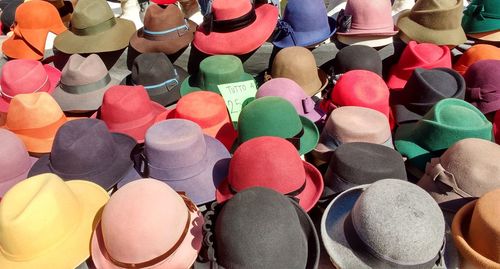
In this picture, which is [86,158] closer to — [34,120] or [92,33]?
[34,120]

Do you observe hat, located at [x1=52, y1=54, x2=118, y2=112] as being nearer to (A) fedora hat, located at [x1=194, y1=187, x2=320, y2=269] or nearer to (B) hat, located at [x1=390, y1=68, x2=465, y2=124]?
(A) fedora hat, located at [x1=194, y1=187, x2=320, y2=269]

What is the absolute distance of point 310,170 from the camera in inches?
97.1

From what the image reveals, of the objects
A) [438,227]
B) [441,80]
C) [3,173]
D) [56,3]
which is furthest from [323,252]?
[56,3]

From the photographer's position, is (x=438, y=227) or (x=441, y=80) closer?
(x=438, y=227)

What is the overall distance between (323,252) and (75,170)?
177 cm

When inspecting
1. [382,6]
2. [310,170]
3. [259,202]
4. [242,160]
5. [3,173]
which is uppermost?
[382,6]

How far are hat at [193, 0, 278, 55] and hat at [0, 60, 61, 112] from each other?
4.82 feet

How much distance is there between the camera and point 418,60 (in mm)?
3219

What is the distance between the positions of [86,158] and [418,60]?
2.77 metres

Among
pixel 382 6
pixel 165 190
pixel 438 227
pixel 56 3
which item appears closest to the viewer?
pixel 438 227

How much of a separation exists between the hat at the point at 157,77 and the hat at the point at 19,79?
2.72ft

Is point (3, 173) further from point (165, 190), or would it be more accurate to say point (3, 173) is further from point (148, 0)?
point (148, 0)

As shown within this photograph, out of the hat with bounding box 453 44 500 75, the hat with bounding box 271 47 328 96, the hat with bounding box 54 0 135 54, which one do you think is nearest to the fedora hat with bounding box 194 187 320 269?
the hat with bounding box 271 47 328 96

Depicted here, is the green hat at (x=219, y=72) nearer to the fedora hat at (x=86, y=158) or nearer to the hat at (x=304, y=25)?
the hat at (x=304, y=25)
